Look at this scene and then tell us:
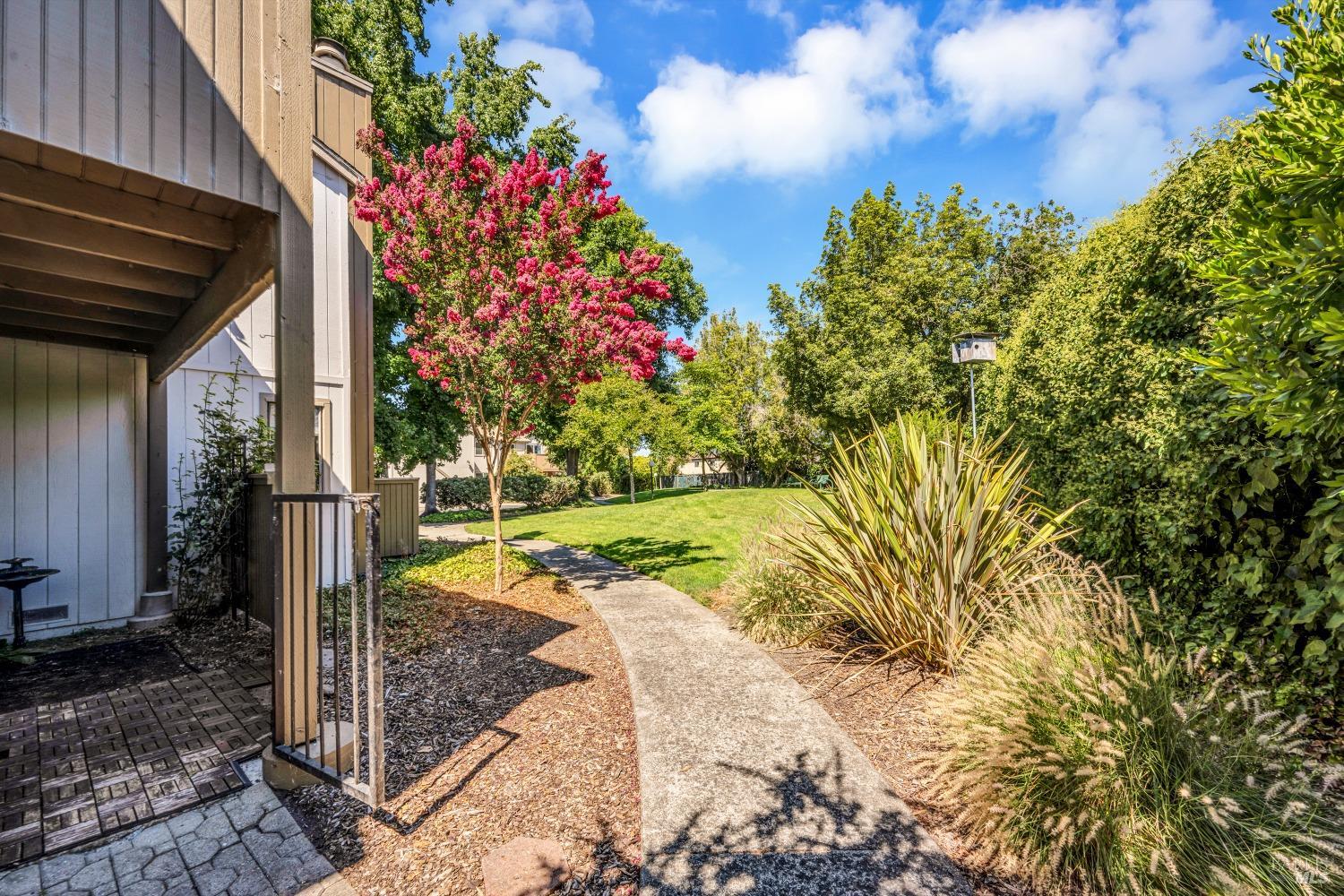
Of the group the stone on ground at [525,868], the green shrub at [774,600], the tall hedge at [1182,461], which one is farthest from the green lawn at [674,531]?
the stone on ground at [525,868]

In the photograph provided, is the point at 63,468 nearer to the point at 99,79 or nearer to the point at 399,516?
the point at 399,516

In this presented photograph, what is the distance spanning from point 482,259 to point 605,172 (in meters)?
1.63

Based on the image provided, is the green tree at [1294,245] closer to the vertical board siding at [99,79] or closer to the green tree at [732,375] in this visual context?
the vertical board siding at [99,79]

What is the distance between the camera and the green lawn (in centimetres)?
729

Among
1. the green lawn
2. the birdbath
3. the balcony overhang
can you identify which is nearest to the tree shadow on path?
the green lawn

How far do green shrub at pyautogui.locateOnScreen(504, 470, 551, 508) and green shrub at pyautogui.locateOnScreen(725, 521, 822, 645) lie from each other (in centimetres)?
1819

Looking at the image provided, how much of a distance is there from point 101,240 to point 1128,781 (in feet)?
18.7

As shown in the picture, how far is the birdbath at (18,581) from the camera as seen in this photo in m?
4.39

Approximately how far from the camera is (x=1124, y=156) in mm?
8758

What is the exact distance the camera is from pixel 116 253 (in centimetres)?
319

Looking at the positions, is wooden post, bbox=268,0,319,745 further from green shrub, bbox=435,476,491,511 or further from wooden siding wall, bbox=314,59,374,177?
green shrub, bbox=435,476,491,511

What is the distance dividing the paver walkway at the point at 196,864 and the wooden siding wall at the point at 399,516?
6189 mm

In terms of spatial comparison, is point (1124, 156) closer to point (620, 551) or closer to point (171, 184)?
point (620, 551)

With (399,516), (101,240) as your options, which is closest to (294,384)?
(101,240)
